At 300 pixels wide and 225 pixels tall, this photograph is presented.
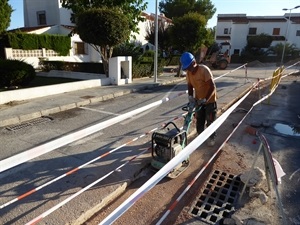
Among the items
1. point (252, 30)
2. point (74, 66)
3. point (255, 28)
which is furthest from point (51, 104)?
point (255, 28)

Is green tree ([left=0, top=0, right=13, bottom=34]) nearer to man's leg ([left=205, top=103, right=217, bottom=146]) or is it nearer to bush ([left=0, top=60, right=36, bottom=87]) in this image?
bush ([left=0, top=60, right=36, bottom=87])

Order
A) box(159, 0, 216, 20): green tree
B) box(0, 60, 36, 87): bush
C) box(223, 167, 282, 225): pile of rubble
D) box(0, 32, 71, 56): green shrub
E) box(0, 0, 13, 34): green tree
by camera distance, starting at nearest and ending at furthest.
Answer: box(223, 167, 282, 225): pile of rubble, box(0, 60, 36, 87): bush, box(0, 0, 13, 34): green tree, box(0, 32, 71, 56): green shrub, box(159, 0, 216, 20): green tree

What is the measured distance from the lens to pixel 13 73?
914 centimetres

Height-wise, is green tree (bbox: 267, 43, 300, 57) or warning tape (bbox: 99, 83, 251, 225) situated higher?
green tree (bbox: 267, 43, 300, 57)

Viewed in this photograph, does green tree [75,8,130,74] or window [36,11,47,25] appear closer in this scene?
green tree [75,8,130,74]

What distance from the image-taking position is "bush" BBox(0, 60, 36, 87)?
9008mm

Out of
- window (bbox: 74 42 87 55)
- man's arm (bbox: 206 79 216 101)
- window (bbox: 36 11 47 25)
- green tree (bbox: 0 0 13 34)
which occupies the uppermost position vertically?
window (bbox: 36 11 47 25)

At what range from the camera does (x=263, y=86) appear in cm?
1298

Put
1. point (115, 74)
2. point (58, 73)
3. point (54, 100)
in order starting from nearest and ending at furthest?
point (54, 100)
point (115, 74)
point (58, 73)

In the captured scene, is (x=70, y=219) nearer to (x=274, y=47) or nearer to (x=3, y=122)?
(x=3, y=122)

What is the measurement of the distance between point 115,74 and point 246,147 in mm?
8463

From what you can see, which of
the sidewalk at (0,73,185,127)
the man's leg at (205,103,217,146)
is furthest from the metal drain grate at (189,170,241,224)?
the sidewalk at (0,73,185,127)

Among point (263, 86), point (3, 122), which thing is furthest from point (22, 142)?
point (263, 86)

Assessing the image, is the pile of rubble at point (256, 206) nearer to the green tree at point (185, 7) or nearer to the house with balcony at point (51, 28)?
the house with balcony at point (51, 28)
